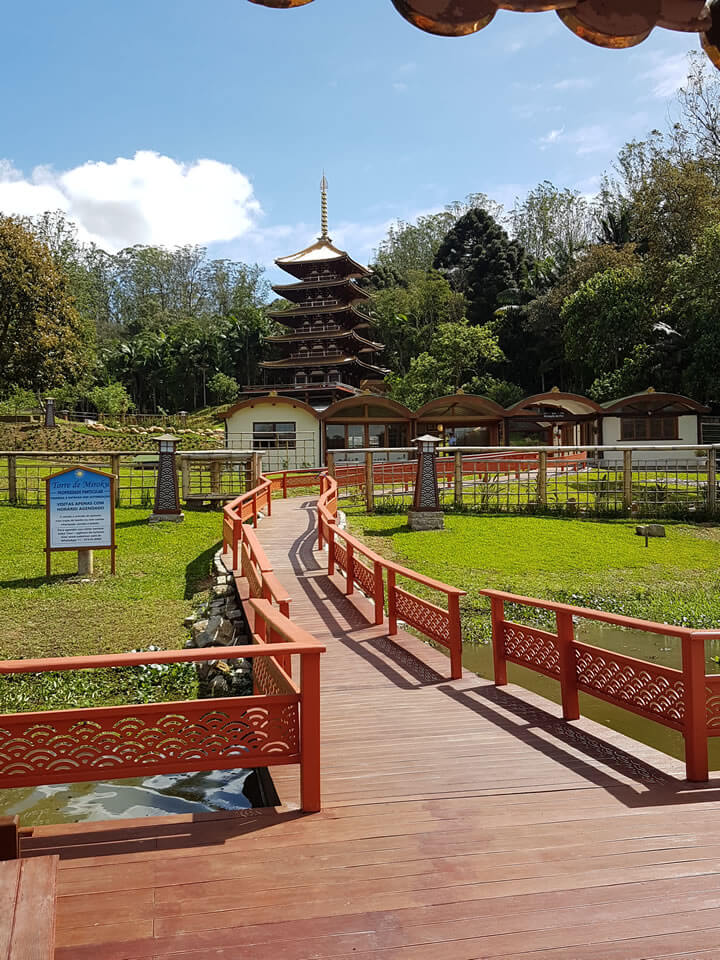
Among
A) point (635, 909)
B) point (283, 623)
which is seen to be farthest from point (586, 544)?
point (635, 909)

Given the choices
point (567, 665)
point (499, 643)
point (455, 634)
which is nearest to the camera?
point (567, 665)

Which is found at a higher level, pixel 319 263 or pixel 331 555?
pixel 319 263

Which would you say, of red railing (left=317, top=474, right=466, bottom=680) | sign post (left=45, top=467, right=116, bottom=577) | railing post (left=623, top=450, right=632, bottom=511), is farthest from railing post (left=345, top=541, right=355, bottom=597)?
railing post (left=623, top=450, right=632, bottom=511)

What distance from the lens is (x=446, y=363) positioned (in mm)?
38906

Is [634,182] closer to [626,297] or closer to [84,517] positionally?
[626,297]

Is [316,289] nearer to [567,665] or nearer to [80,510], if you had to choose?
[80,510]

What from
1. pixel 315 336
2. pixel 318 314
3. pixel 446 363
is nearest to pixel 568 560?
pixel 446 363

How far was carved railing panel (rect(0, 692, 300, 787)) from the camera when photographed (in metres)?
3.25

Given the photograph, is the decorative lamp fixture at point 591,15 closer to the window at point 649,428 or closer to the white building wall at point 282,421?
the white building wall at point 282,421

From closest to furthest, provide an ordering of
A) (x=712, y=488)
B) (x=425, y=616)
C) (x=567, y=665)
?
(x=567, y=665), (x=425, y=616), (x=712, y=488)

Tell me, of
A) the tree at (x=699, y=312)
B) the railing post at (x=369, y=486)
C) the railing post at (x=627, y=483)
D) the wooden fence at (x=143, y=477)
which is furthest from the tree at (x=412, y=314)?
the railing post at (x=369, y=486)

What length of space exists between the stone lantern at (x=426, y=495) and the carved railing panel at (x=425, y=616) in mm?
8171

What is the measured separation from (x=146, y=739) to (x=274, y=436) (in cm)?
2882

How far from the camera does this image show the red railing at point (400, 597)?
6.48 metres
